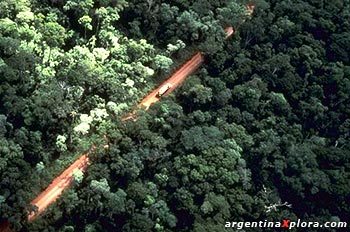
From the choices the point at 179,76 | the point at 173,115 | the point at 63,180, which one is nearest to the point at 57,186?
the point at 63,180

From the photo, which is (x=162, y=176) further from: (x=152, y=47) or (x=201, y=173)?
(x=152, y=47)

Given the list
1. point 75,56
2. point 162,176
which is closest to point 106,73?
point 75,56

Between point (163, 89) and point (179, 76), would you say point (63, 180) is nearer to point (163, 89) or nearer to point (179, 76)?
point (163, 89)

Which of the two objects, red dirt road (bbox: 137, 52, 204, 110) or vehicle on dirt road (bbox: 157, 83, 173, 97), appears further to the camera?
vehicle on dirt road (bbox: 157, 83, 173, 97)

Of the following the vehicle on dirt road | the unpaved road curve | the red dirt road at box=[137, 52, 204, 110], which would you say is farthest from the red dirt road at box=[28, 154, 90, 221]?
the vehicle on dirt road

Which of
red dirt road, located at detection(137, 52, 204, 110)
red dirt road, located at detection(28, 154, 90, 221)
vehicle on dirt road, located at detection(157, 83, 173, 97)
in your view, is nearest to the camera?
red dirt road, located at detection(28, 154, 90, 221)

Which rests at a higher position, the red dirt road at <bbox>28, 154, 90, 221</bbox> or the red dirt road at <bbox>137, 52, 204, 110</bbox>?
the red dirt road at <bbox>137, 52, 204, 110</bbox>

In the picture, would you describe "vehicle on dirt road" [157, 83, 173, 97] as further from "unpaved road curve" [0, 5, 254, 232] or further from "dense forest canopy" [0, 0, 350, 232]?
"dense forest canopy" [0, 0, 350, 232]

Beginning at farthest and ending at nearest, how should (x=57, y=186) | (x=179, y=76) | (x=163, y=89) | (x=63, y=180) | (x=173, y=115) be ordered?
(x=179, y=76)
(x=163, y=89)
(x=173, y=115)
(x=63, y=180)
(x=57, y=186)
